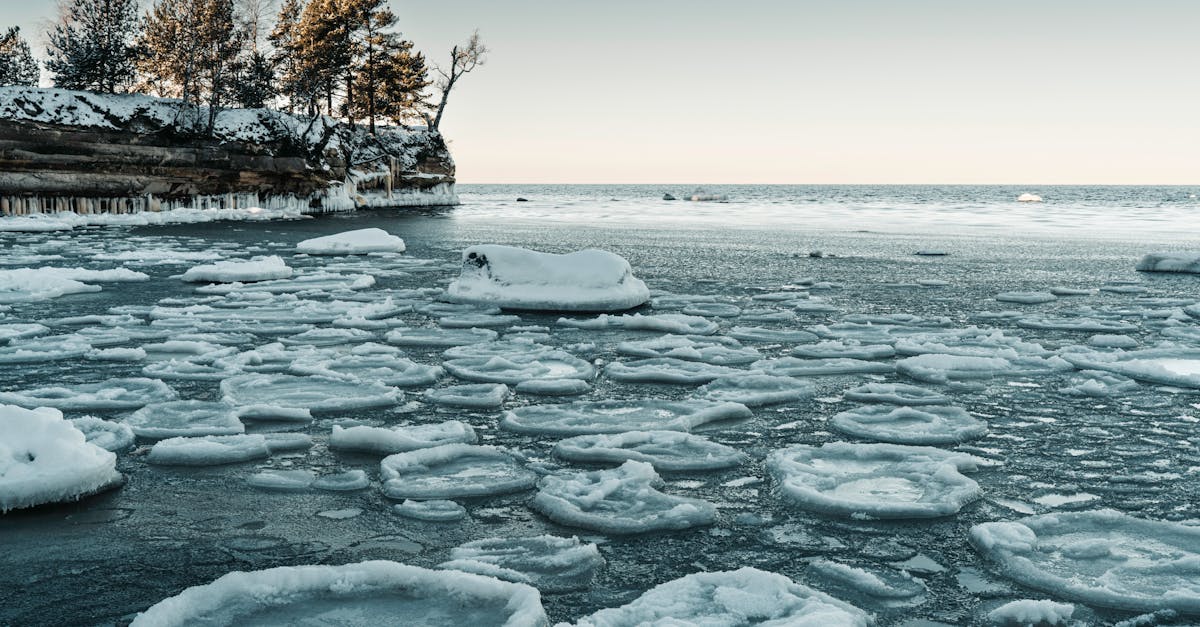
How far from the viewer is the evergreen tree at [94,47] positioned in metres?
39.9

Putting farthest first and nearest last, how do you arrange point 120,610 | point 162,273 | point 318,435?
point 162,273, point 318,435, point 120,610

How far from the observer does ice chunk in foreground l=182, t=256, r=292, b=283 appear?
42.5 ft

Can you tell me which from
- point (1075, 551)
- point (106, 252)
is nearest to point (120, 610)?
point (1075, 551)

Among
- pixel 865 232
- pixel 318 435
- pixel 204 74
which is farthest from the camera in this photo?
pixel 204 74

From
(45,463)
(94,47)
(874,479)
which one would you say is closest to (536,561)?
(874,479)

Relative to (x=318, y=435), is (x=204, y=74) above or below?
above

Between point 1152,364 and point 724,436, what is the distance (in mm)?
3896

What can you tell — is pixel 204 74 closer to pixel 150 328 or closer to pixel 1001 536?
pixel 150 328

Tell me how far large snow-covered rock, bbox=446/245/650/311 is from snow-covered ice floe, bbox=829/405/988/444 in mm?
4972

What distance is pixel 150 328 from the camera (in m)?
8.70

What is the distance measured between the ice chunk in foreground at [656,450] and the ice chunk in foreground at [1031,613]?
175cm

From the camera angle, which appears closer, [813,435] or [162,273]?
[813,435]

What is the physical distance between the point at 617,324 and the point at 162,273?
7892 millimetres

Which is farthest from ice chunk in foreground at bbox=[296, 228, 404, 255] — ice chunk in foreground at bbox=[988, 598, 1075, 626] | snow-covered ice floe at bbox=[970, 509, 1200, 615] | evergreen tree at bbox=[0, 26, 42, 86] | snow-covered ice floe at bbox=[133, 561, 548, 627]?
evergreen tree at bbox=[0, 26, 42, 86]
